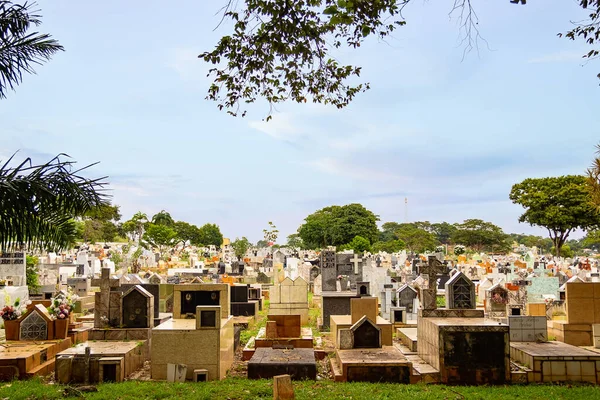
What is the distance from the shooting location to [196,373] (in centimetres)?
805

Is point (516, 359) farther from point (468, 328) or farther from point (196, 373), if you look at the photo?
point (196, 373)

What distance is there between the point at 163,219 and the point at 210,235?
841 centimetres

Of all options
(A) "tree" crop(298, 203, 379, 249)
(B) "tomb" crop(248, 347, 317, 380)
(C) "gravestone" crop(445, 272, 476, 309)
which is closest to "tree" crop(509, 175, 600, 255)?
(A) "tree" crop(298, 203, 379, 249)

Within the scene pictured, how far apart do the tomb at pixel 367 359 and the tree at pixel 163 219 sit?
71395 mm

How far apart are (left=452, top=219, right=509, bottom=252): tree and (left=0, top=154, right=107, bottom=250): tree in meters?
65.3

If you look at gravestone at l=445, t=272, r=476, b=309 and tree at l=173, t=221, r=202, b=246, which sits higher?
tree at l=173, t=221, r=202, b=246

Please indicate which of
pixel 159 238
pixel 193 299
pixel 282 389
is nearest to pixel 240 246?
pixel 159 238

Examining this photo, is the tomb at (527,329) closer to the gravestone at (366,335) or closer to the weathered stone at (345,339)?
the gravestone at (366,335)

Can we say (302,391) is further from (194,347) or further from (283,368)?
(194,347)

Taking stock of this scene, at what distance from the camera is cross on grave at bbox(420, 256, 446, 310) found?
9578 mm

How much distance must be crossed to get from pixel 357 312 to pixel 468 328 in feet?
10.1

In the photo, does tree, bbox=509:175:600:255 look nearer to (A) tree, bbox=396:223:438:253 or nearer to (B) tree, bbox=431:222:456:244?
(A) tree, bbox=396:223:438:253

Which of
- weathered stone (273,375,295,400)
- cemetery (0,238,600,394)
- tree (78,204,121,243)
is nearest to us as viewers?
weathered stone (273,375,295,400)

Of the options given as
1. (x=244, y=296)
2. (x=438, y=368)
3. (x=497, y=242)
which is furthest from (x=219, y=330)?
(x=497, y=242)
